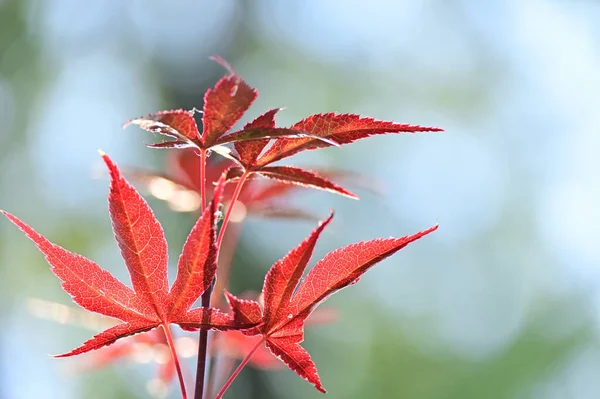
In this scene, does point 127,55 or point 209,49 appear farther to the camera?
point 127,55

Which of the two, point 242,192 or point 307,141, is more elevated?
point 242,192

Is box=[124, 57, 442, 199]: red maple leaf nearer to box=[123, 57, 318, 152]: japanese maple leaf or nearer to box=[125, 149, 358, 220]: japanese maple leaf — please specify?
box=[123, 57, 318, 152]: japanese maple leaf

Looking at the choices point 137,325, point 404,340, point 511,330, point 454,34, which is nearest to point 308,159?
point 404,340

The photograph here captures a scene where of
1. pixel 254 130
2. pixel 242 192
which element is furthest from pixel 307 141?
pixel 242 192

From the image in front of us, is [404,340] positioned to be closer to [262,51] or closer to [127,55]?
[262,51]

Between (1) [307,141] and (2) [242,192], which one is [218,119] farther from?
(2) [242,192]

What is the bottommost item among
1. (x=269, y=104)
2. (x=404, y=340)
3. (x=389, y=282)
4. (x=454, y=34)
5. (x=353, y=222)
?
(x=404, y=340)

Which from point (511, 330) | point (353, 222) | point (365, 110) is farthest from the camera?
point (365, 110)

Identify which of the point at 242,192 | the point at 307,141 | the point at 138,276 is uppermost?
the point at 242,192
